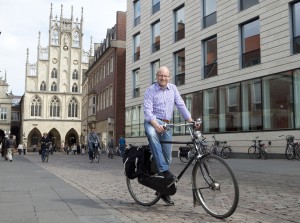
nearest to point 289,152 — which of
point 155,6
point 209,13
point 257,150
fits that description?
point 257,150

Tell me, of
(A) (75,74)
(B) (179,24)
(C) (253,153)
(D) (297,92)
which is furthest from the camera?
(A) (75,74)

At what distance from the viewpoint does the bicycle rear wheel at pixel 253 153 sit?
18906 mm

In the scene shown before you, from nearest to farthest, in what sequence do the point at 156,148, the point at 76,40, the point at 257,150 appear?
the point at 156,148 → the point at 257,150 → the point at 76,40

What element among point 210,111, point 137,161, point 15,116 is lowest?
point 137,161

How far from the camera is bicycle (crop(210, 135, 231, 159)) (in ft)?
68.1

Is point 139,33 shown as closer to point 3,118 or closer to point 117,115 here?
point 117,115

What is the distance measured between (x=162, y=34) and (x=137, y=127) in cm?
822

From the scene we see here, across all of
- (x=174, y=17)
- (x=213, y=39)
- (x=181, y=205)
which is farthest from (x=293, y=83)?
(x=181, y=205)

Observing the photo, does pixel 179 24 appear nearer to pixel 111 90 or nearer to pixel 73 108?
pixel 111 90

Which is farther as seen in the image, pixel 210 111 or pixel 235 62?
pixel 210 111

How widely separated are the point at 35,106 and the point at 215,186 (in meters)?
77.0

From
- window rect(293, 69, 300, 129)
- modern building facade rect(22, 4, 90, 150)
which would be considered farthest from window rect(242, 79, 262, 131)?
modern building facade rect(22, 4, 90, 150)

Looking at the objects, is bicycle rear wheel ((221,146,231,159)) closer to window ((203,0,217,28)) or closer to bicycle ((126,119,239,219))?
window ((203,0,217,28))

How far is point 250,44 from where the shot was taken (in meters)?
20.9
